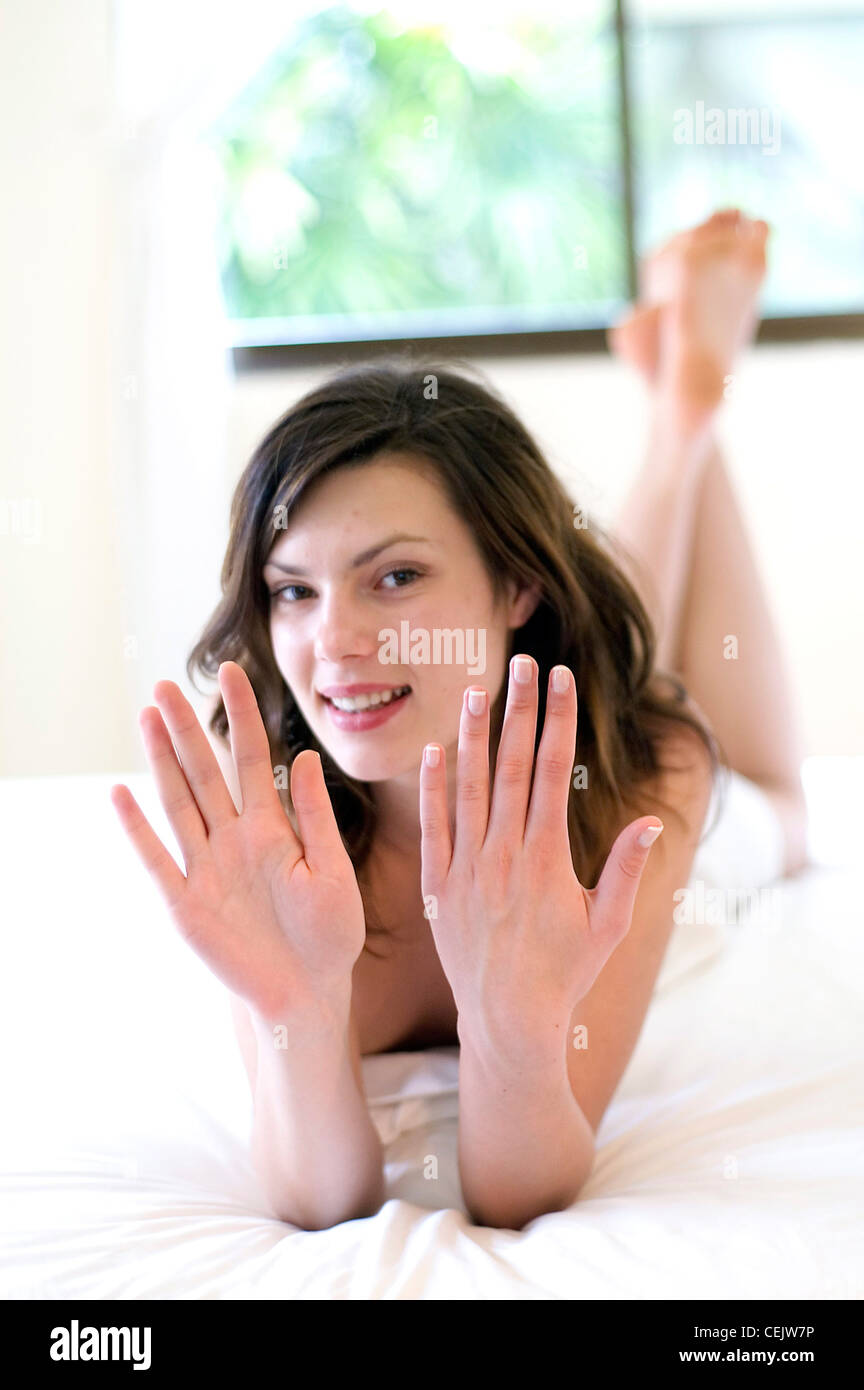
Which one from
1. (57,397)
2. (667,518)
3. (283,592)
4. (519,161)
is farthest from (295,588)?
(519,161)

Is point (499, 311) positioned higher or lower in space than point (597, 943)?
higher

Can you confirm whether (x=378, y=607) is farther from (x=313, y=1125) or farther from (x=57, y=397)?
(x=57, y=397)

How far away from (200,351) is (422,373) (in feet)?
2.31

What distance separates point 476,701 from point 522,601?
0.32 m

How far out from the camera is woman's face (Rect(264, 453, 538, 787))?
0.82m

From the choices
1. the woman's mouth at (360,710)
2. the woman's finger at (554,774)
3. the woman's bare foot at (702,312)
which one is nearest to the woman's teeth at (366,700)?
the woman's mouth at (360,710)

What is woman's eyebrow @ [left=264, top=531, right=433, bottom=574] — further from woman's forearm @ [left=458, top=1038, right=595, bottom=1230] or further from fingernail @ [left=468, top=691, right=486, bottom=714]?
woman's forearm @ [left=458, top=1038, right=595, bottom=1230]

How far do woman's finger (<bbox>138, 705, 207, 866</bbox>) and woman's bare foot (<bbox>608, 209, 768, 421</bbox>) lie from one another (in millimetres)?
1043

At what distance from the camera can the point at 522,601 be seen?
0.94m

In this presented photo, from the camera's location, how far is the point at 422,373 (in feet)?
2.91

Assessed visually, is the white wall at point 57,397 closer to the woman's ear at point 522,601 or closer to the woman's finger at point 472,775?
the woman's ear at point 522,601
